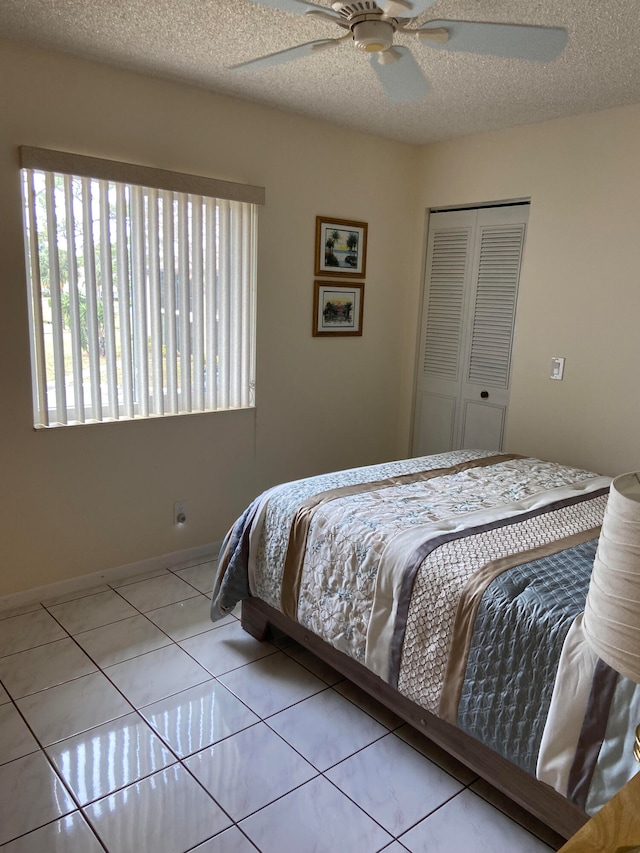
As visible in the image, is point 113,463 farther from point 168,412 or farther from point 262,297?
point 262,297

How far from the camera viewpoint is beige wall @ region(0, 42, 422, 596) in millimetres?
2721

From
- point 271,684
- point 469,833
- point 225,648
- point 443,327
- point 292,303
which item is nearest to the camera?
point 469,833

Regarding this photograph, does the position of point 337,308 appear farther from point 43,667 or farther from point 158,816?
point 158,816

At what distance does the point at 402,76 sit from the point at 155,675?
93.5 inches

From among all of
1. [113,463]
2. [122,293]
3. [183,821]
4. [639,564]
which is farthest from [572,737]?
[122,293]

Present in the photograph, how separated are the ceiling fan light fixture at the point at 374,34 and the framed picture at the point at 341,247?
1862 millimetres

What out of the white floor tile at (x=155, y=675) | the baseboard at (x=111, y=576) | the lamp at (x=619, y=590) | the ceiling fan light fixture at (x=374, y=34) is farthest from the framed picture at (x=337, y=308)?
the lamp at (x=619, y=590)

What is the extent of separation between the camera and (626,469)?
10.6 ft

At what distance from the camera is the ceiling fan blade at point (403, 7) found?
157 cm

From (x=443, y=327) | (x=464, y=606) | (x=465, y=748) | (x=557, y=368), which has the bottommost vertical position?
(x=465, y=748)

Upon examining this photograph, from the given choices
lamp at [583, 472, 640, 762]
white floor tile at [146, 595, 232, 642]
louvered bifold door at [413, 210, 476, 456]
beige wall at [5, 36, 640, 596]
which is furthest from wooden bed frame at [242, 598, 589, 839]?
louvered bifold door at [413, 210, 476, 456]

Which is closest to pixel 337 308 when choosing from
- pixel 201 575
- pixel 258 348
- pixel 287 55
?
pixel 258 348

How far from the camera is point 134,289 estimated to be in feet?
9.94

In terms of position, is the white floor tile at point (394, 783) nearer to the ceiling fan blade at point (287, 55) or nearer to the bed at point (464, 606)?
the bed at point (464, 606)
